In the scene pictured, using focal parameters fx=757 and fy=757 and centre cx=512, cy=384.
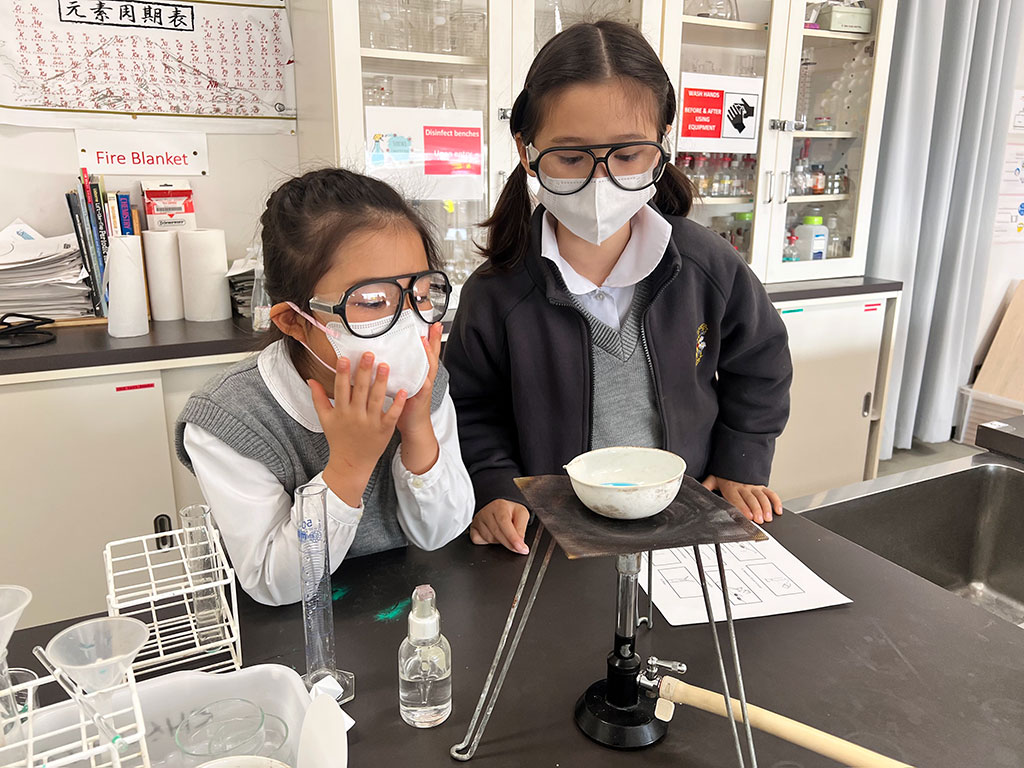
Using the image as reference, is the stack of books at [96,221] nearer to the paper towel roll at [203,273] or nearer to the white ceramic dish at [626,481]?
the paper towel roll at [203,273]

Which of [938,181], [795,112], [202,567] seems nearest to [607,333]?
[202,567]

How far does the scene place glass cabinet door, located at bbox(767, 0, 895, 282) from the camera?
272 centimetres

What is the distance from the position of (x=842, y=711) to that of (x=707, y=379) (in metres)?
0.69

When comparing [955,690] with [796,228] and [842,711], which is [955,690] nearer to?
[842,711]

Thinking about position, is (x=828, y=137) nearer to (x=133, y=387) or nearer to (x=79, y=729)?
(x=133, y=387)

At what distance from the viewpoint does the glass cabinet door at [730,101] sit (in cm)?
254

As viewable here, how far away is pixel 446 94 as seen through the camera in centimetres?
224

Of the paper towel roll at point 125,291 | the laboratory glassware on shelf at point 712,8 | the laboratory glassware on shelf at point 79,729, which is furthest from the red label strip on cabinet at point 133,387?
the laboratory glassware on shelf at point 712,8

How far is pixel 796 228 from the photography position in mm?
2902

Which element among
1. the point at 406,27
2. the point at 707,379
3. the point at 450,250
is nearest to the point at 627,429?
the point at 707,379

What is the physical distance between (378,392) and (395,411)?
3cm

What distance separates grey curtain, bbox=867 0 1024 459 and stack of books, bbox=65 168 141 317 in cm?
280

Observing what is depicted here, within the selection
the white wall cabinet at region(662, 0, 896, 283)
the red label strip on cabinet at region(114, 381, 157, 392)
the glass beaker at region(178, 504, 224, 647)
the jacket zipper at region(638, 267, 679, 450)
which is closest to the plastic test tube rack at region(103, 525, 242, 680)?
the glass beaker at region(178, 504, 224, 647)

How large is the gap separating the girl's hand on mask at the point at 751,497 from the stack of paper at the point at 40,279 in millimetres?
1755
